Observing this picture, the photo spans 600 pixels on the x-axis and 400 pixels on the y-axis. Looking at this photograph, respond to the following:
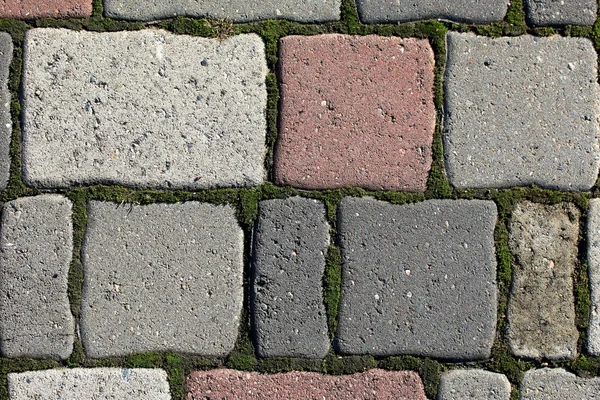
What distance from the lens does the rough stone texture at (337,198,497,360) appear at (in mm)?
1968

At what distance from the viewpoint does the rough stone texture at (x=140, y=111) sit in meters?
1.96

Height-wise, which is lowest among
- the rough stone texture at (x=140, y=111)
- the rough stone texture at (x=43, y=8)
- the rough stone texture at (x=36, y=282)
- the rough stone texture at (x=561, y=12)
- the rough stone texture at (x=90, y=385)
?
the rough stone texture at (x=90, y=385)

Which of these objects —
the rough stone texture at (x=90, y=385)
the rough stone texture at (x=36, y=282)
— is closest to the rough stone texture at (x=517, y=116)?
the rough stone texture at (x=90, y=385)

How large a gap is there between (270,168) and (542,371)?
1151 millimetres

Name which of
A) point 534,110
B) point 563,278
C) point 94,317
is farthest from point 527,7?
point 94,317

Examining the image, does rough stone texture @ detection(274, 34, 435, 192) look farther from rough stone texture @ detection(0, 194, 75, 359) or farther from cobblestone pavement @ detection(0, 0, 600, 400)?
rough stone texture @ detection(0, 194, 75, 359)

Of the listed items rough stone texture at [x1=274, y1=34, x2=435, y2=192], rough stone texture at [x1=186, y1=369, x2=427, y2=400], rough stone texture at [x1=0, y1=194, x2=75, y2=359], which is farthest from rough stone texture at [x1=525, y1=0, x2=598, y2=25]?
rough stone texture at [x1=0, y1=194, x2=75, y2=359]

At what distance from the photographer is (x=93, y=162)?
1.96m

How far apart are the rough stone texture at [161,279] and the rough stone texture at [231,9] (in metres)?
0.65

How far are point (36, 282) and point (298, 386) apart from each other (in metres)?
0.93

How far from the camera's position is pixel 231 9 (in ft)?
6.61

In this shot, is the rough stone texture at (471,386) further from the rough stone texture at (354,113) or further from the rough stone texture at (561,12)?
the rough stone texture at (561,12)

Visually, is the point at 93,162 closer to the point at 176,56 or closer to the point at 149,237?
the point at 149,237

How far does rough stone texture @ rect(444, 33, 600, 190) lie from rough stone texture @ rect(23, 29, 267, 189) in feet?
2.22
